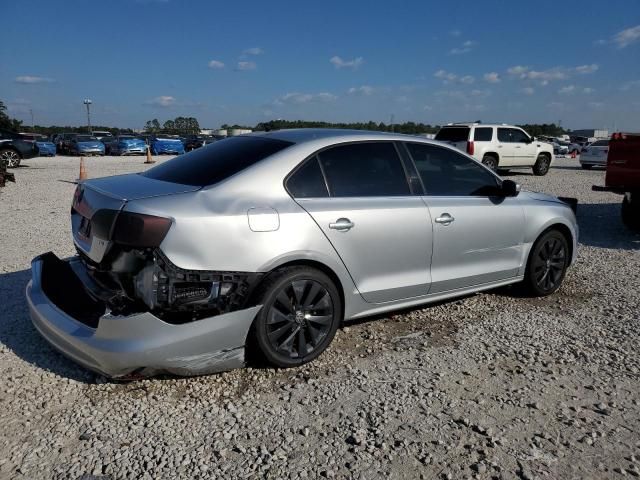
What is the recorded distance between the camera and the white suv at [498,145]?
17.4 m

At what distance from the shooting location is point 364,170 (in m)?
3.96

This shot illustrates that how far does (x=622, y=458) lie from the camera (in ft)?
8.77

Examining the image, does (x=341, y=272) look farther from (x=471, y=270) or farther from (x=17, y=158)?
(x=17, y=158)

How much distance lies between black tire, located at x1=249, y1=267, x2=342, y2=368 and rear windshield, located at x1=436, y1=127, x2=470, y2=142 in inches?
589

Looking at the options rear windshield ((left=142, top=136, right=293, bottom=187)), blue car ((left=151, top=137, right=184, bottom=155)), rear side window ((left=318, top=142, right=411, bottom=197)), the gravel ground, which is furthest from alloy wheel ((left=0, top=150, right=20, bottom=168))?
rear side window ((left=318, top=142, right=411, bottom=197))

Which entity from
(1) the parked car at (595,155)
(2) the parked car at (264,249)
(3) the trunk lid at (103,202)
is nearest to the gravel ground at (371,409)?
(2) the parked car at (264,249)

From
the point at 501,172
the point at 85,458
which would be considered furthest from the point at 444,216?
the point at 501,172

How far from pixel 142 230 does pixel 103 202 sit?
46 centimetres

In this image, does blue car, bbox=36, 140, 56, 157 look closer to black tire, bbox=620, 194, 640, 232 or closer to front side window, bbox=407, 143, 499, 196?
black tire, bbox=620, 194, 640, 232

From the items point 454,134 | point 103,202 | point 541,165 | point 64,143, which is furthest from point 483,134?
point 64,143

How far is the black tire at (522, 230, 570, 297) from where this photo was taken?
16.6 feet

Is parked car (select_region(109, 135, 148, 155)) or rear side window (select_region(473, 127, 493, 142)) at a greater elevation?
rear side window (select_region(473, 127, 493, 142))

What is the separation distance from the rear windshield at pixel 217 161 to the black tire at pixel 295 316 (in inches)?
31.2

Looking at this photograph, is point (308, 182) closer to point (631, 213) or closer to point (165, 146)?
point (631, 213)
